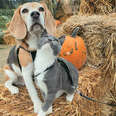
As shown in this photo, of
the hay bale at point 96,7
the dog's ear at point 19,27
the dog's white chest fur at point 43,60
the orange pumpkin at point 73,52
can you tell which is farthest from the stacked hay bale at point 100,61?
the hay bale at point 96,7

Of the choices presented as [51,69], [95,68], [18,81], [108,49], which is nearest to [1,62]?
[18,81]

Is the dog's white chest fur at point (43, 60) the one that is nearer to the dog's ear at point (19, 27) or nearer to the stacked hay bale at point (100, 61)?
the dog's ear at point (19, 27)

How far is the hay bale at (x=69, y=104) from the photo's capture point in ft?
4.46

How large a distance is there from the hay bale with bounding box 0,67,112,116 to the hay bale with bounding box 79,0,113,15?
180cm

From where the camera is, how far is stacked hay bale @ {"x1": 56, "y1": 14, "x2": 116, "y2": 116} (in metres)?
1.62

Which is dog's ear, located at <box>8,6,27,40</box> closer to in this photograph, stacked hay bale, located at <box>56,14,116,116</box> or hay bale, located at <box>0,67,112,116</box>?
hay bale, located at <box>0,67,112,116</box>

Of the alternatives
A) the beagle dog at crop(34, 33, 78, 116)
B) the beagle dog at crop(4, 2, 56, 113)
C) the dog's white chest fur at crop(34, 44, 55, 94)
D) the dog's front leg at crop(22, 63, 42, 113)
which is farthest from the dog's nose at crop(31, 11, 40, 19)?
the dog's front leg at crop(22, 63, 42, 113)

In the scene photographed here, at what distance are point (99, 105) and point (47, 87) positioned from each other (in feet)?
2.67

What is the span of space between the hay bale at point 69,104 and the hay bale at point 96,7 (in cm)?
180

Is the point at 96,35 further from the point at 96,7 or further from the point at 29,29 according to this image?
the point at 96,7

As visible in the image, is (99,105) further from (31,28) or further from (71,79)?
(31,28)

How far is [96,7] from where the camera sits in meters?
3.34

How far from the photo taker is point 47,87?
1.14m

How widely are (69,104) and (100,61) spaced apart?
2.85 feet
